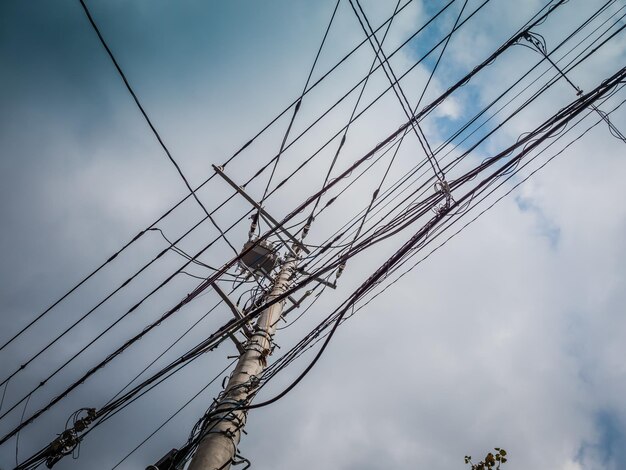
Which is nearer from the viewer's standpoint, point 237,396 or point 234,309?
point 237,396

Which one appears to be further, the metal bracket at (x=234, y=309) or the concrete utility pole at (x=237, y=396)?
the metal bracket at (x=234, y=309)

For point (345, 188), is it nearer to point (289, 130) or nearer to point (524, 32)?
point (289, 130)

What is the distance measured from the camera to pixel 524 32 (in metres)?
3.90

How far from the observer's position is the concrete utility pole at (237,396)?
10.6ft

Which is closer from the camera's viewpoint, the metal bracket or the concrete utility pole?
the concrete utility pole

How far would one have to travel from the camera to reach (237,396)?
3.76m

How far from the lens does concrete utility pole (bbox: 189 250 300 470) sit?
3232 mm

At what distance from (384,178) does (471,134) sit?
3.70 feet

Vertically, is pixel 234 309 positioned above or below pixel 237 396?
above

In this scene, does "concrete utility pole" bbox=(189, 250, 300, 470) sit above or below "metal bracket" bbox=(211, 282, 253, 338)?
below

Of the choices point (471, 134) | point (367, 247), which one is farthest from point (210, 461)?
point (471, 134)

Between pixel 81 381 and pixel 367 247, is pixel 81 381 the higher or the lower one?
the higher one

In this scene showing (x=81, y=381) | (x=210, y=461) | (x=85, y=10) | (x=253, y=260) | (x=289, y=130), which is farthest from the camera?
(x=253, y=260)

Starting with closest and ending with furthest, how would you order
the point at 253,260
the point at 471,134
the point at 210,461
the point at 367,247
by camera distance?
the point at 210,461 < the point at 367,247 < the point at 471,134 < the point at 253,260
